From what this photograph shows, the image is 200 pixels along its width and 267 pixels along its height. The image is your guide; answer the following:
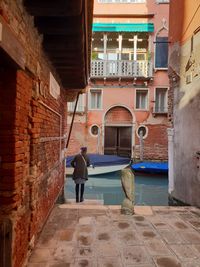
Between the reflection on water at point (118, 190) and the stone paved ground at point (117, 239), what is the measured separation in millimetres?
3775

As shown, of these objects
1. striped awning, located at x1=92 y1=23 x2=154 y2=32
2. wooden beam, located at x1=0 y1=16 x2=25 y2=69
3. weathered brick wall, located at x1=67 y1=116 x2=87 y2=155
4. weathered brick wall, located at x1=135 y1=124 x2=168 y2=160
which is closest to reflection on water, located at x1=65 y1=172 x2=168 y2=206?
weathered brick wall, located at x1=135 y1=124 x2=168 y2=160

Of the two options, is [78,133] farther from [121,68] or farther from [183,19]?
[183,19]

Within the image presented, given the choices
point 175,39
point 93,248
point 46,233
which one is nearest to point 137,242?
point 93,248

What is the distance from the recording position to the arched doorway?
18.2 m

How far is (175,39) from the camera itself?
843cm

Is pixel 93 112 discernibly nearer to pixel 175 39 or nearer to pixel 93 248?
pixel 175 39

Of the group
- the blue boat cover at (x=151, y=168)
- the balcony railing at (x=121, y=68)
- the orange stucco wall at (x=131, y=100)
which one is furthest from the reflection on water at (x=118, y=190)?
the balcony railing at (x=121, y=68)

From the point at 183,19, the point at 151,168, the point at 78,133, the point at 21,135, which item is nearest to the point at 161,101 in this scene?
the point at 151,168

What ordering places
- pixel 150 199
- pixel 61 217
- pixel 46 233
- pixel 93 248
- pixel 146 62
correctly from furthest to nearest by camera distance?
1. pixel 146 62
2. pixel 150 199
3. pixel 61 217
4. pixel 46 233
5. pixel 93 248

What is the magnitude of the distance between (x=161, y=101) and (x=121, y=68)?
3.30m

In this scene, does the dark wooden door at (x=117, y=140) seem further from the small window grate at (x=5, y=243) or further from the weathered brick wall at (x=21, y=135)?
the small window grate at (x=5, y=243)

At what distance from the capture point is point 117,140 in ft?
61.0

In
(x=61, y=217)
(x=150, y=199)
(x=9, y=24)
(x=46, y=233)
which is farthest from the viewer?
(x=150, y=199)

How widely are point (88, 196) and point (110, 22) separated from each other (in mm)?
11627
